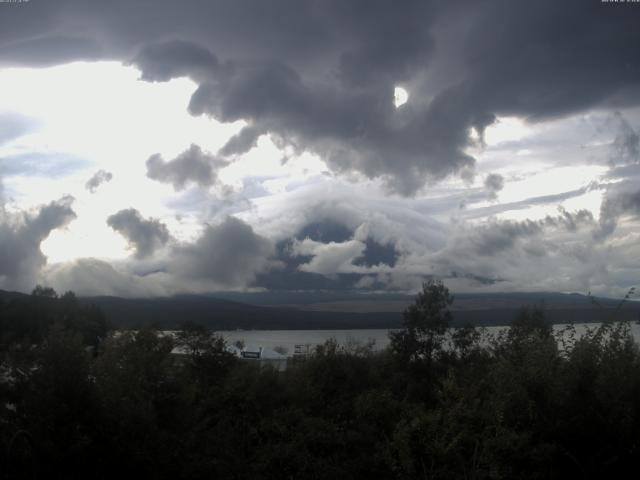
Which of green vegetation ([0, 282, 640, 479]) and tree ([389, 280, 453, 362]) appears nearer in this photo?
green vegetation ([0, 282, 640, 479])

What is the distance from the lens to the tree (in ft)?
126

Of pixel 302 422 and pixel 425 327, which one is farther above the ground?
pixel 425 327

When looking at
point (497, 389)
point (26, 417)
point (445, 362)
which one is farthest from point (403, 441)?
point (445, 362)

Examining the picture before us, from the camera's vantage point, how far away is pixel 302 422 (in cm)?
2603

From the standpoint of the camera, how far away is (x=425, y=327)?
38688mm

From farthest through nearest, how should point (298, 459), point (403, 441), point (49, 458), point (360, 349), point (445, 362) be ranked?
point (360, 349) → point (445, 362) → point (298, 459) → point (403, 441) → point (49, 458)

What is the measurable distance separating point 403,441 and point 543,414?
469 centimetres

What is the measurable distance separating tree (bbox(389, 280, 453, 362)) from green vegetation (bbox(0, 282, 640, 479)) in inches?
310

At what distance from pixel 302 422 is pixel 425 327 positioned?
14.9m

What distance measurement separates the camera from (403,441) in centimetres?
1897

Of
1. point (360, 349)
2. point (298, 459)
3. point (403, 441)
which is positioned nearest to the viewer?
point (403, 441)

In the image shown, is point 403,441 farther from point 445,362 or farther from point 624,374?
point 445,362

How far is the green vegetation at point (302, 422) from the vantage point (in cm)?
1616

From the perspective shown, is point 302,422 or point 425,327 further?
point 425,327
